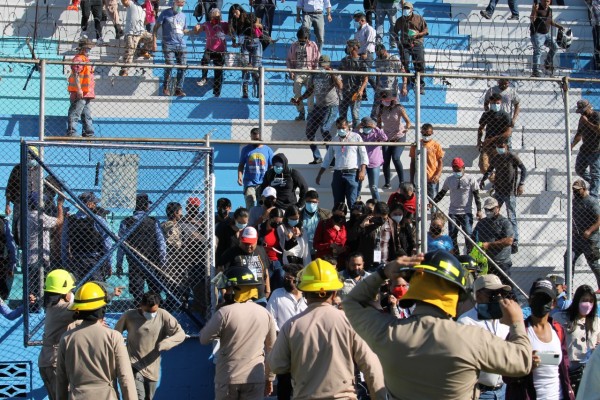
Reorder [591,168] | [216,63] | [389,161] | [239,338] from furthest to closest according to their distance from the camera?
1. [216,63]
2. [389,161]
3. [591,168]
4. [239,338]

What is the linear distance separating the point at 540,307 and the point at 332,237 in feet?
15.2

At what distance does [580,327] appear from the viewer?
31.9ft

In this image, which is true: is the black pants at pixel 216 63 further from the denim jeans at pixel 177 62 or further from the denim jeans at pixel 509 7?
the denim jeans at pixel 509 7

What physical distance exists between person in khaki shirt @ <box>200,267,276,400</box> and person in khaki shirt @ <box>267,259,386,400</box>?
1485mm

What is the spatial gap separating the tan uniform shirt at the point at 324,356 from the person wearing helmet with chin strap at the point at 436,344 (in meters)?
1.87

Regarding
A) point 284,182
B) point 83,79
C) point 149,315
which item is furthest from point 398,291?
point 83,79

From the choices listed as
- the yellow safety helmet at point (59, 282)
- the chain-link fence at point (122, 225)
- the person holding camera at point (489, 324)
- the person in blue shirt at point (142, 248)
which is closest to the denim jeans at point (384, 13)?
the chain-link fence at point (122, 225)

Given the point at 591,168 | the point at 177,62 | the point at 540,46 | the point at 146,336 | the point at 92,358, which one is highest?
the point at 540,46

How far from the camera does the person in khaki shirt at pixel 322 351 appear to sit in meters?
7.17

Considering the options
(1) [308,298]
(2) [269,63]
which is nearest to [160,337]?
(1) [308,298]

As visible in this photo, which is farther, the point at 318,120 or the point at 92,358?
the point at 318,120

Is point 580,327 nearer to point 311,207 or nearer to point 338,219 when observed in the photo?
point 338,219

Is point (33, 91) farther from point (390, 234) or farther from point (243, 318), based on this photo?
point (243, 318)

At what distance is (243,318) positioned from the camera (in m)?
8.77
